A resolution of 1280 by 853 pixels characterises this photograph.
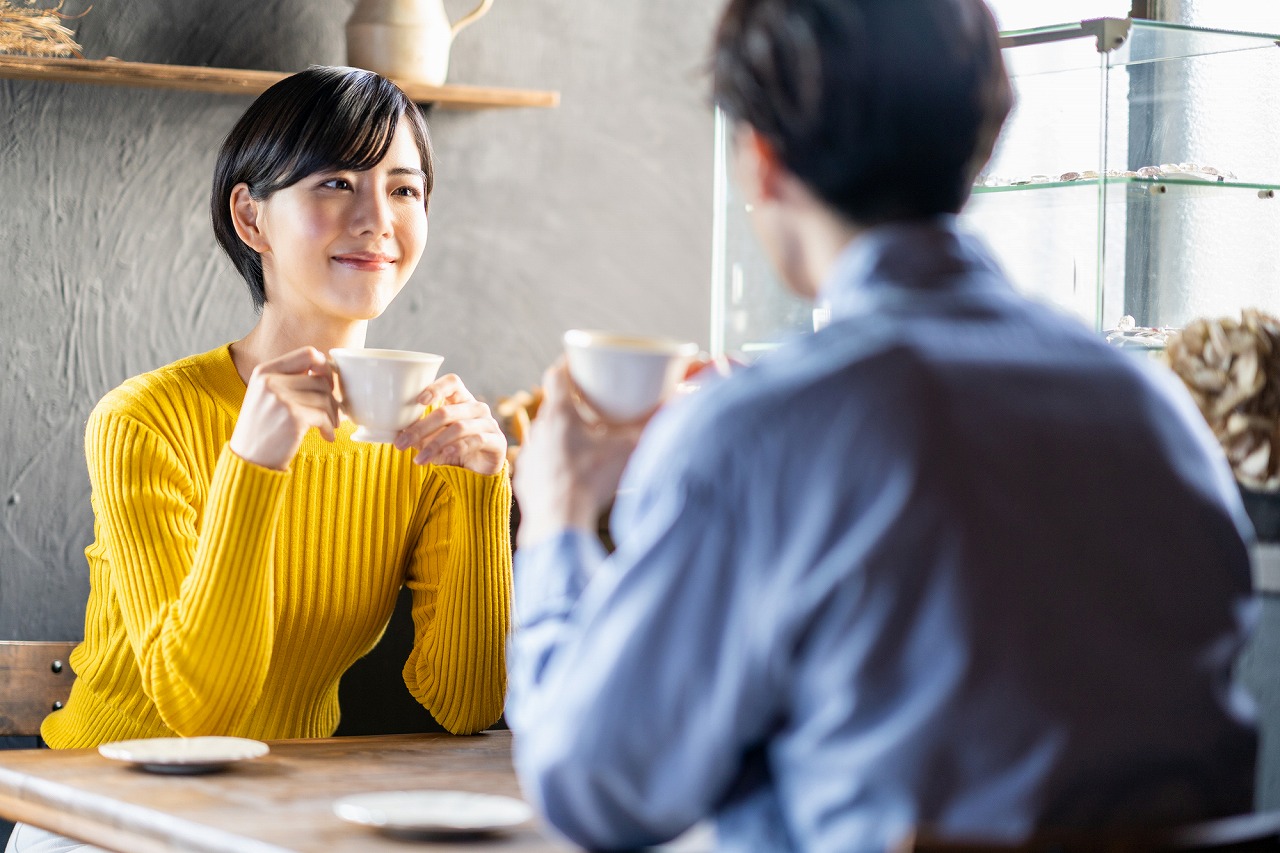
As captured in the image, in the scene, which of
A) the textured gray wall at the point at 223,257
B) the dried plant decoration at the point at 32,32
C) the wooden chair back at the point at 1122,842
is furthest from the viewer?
the textured gray wall at the point at 223,257

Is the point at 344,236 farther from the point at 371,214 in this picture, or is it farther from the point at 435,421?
the point at 435,421

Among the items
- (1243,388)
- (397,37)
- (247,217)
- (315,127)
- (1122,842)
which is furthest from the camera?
(397,37)

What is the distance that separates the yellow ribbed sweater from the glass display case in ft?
2.08

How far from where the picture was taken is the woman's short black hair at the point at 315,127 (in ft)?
6.39

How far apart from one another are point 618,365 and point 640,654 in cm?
35

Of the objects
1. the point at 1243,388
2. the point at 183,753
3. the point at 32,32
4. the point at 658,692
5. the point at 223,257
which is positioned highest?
the point at 32,32

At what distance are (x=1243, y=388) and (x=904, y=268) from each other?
76 cm

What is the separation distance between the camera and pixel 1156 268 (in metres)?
2.10

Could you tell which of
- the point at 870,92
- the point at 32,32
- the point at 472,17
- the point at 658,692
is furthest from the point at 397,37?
the point at 658,692

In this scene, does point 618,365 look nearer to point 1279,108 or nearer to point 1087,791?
point 1087,791

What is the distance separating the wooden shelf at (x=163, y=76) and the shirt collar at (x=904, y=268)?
7.63 feet

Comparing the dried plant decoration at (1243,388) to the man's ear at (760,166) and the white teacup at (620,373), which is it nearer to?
the white teacup at (620,373)

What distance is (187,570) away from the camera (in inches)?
70.4

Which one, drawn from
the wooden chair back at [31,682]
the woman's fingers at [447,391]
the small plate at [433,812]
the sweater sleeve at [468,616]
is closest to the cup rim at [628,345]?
the small plate at [433,812]
